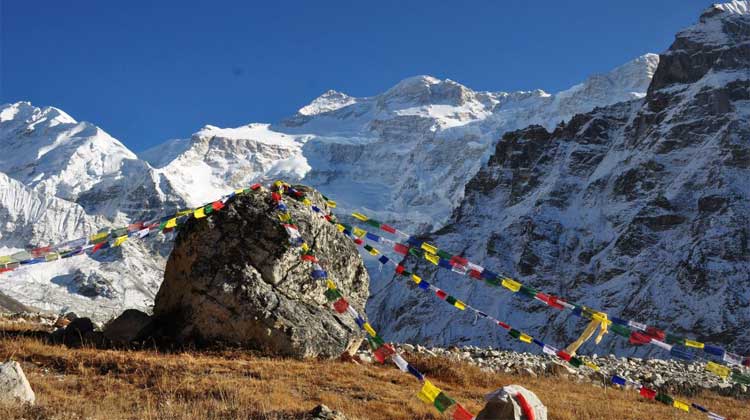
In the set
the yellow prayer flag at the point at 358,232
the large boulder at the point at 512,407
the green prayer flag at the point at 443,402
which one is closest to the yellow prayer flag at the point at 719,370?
the large boulder at the point at 512,407

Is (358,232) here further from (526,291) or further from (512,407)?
(512,407)

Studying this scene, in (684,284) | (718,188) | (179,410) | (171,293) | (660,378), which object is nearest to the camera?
(179,410)

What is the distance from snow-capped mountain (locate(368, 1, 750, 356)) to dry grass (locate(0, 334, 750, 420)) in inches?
3677

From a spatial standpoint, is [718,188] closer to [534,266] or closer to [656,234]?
[656,234]

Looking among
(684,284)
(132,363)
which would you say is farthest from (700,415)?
(684,284)

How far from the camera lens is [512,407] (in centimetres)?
854

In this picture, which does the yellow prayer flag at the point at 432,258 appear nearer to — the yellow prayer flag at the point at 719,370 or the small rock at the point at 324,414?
the yellow prayer flag at the point at 719,370

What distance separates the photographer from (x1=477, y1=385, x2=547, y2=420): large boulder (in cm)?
855

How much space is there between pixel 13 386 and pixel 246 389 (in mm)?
3179

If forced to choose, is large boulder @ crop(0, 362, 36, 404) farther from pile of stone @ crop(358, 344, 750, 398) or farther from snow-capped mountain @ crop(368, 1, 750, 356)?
snow-capped mountain @ crop(368, 1, 750, 356)

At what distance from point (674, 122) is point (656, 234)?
113 feet

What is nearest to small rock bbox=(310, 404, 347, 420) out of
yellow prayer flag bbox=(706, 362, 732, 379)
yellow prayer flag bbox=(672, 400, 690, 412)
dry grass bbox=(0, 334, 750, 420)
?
dry grass bbox=(0, 334, 750, 420)

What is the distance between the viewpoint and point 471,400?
1235 centimetres

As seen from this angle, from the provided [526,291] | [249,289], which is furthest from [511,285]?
[249,289]
